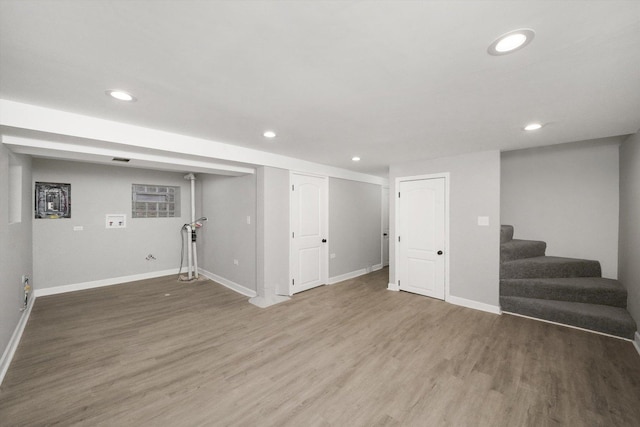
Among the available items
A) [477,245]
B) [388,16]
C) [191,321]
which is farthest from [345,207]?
[388,16]

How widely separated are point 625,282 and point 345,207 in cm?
417

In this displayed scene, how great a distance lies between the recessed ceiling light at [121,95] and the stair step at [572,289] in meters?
4.88

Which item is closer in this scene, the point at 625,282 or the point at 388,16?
the point at 388,16

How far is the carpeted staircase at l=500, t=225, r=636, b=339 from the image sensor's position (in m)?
3.02

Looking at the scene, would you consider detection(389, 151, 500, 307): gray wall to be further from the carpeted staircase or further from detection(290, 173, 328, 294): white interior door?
detection(290, 173, 328, 294): white interior door

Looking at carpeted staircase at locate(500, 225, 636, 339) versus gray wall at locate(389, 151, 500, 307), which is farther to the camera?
gray wall at locate(389, 151, 500, 307)

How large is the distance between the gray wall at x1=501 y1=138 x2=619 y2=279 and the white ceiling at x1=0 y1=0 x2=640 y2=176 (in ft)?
4.88

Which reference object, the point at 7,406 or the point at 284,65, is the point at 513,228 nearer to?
the point at 284,65

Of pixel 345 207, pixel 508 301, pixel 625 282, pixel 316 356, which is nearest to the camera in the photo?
pixel 316 356

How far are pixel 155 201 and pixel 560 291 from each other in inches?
288

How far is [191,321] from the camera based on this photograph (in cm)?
337

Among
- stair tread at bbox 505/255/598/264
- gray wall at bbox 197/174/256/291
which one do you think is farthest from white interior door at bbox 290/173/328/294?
stair tread at bbox 505/255/598/264

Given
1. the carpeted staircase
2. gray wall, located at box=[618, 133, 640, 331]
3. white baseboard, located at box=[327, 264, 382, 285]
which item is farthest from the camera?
white baseboard, located at box=[327, 264, 382, 285]

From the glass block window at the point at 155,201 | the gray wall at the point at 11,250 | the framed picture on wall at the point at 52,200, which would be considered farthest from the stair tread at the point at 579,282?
the framed picture on wall at the point at 52,200
